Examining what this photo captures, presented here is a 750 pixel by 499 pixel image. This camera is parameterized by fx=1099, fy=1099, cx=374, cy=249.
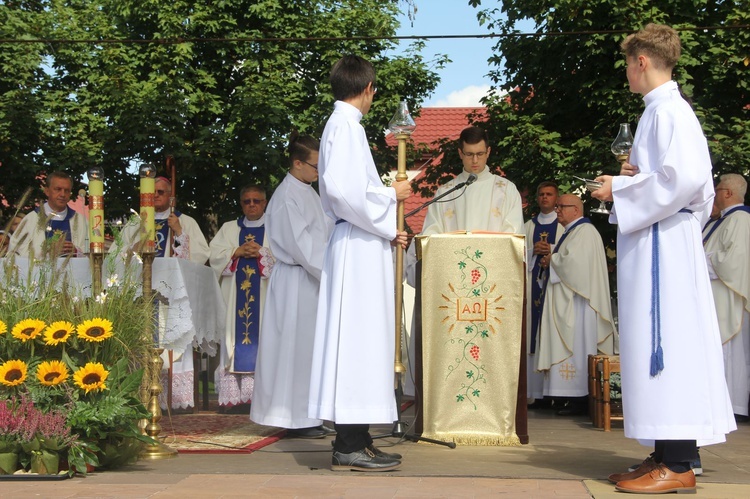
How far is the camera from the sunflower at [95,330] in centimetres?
584

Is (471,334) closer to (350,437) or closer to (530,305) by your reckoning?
(350,437)

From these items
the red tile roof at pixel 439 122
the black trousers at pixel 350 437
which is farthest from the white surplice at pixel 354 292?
the red tile roof at pixel 439 122

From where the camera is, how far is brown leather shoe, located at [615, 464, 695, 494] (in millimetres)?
5254

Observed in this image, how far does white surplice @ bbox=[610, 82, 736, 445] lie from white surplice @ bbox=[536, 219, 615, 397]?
4839 mm

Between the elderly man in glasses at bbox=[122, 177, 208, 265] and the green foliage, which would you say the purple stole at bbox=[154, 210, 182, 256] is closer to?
the elderly man in glasses at bbox=[122, 177, 208, 265]

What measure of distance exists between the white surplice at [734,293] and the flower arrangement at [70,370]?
18.5ft

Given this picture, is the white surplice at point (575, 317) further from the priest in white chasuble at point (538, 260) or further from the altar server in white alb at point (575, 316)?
the priest in white chasuble at point (538, 260)

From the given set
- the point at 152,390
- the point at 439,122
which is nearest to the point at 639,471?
the point at 152,390

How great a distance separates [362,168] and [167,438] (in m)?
2.70

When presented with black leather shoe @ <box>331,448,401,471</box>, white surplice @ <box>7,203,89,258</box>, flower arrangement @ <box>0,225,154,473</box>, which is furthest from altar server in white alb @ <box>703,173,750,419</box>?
flower arrangement @ <box>0,225,154,473</box>

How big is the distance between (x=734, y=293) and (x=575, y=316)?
1500mm

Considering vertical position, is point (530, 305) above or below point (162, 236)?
below

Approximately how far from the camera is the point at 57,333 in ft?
19.0

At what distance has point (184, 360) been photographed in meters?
9.48
